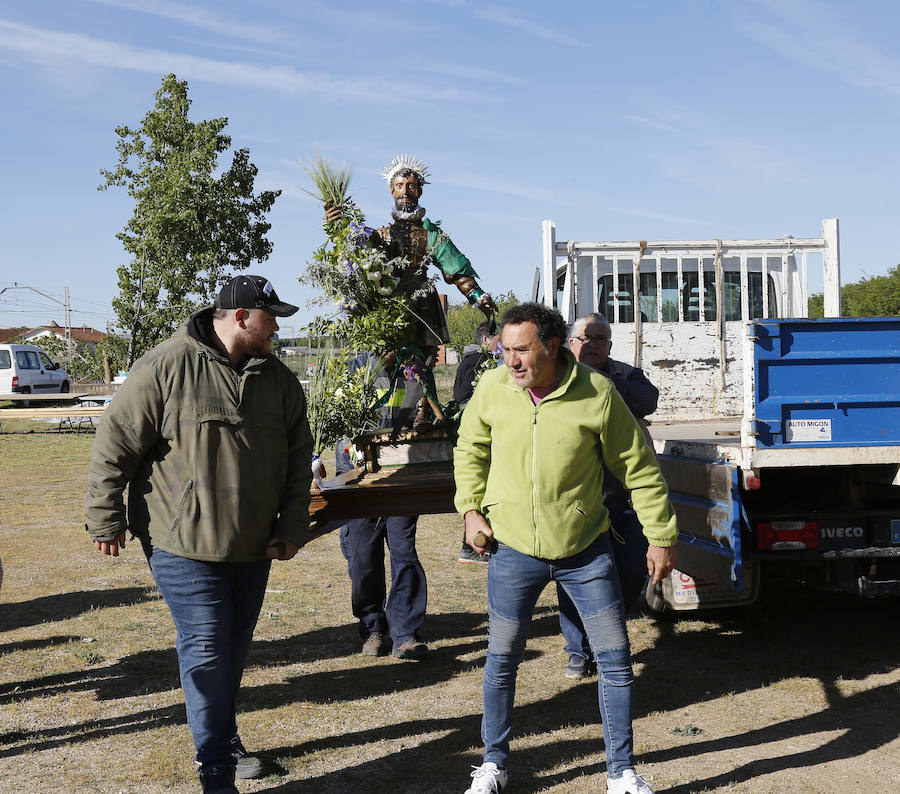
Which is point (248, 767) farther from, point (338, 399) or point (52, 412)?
point (52, 412)

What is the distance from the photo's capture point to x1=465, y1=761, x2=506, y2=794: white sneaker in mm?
3562

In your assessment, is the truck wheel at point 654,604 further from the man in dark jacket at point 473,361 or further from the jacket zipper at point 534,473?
the jacket zipper at point 534,473

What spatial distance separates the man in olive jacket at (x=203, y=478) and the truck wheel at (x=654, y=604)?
3165 mm

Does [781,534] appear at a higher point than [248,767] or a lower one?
higher

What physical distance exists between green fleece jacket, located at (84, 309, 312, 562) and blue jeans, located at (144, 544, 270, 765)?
0.08 metres

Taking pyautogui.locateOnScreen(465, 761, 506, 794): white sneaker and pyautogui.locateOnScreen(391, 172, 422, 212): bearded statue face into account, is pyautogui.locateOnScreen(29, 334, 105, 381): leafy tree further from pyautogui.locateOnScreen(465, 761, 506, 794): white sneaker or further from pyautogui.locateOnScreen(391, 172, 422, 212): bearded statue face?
Result: pyautogui.locateOnScreen(465, 761, 506, 794): white sneaker

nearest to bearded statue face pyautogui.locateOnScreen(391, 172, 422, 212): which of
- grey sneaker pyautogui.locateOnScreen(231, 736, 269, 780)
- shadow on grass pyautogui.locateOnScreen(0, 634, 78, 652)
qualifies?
grey sneaker pyautogui.locateOnScreen(231, 736, 269, 780)

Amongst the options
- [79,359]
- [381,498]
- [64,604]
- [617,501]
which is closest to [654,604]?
[617,501]

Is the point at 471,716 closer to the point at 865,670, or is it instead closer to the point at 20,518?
the point at 865,670

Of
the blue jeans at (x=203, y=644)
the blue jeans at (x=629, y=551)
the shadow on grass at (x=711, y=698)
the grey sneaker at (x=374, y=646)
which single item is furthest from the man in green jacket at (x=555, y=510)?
the grey sneaker at (x=374, y=646)

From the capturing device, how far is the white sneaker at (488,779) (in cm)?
356

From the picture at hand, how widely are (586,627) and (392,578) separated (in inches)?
85.1

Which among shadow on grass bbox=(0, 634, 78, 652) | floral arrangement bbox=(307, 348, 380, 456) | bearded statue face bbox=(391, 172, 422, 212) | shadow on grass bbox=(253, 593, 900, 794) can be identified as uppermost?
bearded statue face bbox=(391, 172, 422, 212)

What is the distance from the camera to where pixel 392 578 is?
550cm
